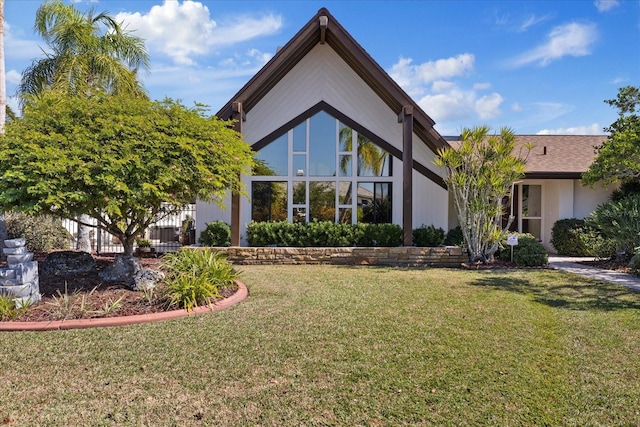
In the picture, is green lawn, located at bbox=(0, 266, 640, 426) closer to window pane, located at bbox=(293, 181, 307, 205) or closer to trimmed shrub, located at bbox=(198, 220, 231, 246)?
trimmed shrub, located at bbox=(198, 220, 231, 246)

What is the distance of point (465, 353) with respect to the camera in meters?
4.10

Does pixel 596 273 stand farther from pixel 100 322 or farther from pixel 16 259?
pixel 16 259

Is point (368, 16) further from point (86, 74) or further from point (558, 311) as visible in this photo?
point (558, 311)

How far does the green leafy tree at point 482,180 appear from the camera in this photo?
9.98m

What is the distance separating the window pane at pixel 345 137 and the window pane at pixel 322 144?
0.80 ft

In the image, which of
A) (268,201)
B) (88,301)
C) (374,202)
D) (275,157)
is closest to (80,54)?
(275,157)

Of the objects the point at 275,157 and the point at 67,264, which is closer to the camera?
the point at 67,264

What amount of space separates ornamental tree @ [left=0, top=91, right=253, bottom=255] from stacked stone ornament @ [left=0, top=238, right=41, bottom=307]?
0.69 m

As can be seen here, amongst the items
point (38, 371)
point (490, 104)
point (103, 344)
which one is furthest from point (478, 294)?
point (490, 104)

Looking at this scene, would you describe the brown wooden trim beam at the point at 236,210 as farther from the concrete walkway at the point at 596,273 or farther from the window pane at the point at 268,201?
the concrete walkway at the point at 596,273

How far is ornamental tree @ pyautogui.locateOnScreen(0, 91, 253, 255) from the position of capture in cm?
564

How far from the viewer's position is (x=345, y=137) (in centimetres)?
1288

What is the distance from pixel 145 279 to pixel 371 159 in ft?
27.8

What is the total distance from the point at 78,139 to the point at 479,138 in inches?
363
